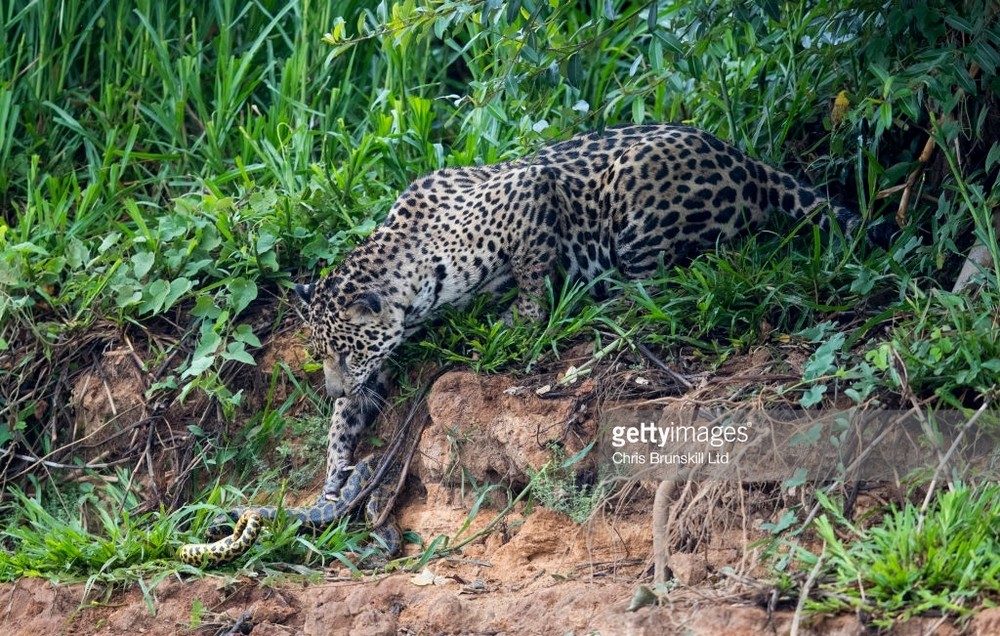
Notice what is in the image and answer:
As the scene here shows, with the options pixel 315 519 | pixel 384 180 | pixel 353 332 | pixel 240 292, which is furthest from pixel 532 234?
pixel 315 519

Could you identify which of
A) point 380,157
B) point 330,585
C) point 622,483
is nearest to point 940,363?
point 622,483

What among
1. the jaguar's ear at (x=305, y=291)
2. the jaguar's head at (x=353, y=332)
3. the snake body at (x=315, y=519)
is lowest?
the snake body at (x=315, y=519)

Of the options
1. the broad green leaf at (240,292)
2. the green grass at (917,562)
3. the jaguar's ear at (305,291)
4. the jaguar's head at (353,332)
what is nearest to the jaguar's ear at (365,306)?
the jaguar's head at (353,332)

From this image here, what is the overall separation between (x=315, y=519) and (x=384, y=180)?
2324 mm

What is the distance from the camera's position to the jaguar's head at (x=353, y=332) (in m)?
6.95

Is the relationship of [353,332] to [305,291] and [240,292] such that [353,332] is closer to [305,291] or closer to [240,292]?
[305,291]

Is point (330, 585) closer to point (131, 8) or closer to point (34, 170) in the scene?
point (34, 170)

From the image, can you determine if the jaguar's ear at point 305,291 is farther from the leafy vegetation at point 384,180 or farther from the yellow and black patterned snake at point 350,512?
the yellow and black patterned snake at point 350,512

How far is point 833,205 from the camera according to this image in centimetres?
698

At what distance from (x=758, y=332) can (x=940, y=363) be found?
986 millimetres

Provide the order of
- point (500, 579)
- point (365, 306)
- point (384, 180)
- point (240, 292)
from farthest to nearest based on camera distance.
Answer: point (384, 180) → point (240, 292) → point (365, 306) → point (500, 579)

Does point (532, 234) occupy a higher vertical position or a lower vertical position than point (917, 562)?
higher

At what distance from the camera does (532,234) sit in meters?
7.05

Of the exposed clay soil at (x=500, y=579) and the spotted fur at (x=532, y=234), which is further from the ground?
the spotted fur at (x=532, y=234)
